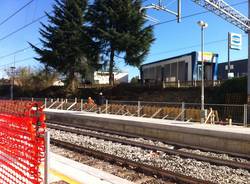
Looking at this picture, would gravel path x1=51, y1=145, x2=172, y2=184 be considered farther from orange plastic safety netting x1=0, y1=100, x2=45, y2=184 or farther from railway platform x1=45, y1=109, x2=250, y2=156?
railway platform x1=45, y1=109, x2=250, y2=156

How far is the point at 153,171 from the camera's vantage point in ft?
33.5

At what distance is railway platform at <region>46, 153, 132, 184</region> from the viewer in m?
8.03

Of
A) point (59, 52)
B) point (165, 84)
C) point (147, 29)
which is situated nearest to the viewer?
point (165, 84)

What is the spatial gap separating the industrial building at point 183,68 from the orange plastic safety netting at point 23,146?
26400 millimetres

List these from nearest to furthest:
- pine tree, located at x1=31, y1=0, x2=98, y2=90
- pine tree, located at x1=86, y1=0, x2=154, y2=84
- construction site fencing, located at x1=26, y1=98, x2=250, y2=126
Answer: construction site fencing, located at x1=26, y1=98, x2=250, y2=126
pine tree, located at x1=86, y1=0, x2=154, y2=84
pine tree, located at x1=31, y1=0, x2=98, y2=90

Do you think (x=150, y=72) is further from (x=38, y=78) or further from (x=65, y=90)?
(x=38, y=78)

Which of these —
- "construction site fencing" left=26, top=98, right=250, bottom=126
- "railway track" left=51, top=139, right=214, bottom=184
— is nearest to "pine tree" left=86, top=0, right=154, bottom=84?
"construction site fencing" left=26, top=98, right=250, bottom=126

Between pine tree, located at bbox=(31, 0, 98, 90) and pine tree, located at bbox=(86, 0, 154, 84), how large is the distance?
2.47 meters

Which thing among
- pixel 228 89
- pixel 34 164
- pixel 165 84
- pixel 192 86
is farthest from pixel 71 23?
pixel 34 164

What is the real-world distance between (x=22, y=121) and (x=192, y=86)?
96.0 feet

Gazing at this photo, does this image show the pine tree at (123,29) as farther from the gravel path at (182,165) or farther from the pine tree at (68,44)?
the gravel path at (182,165)

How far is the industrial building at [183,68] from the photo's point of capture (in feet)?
110

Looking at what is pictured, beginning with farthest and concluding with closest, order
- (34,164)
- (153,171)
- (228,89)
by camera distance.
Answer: (228,89), (153,171), (34,164)

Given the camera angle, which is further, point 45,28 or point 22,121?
point 45,28
